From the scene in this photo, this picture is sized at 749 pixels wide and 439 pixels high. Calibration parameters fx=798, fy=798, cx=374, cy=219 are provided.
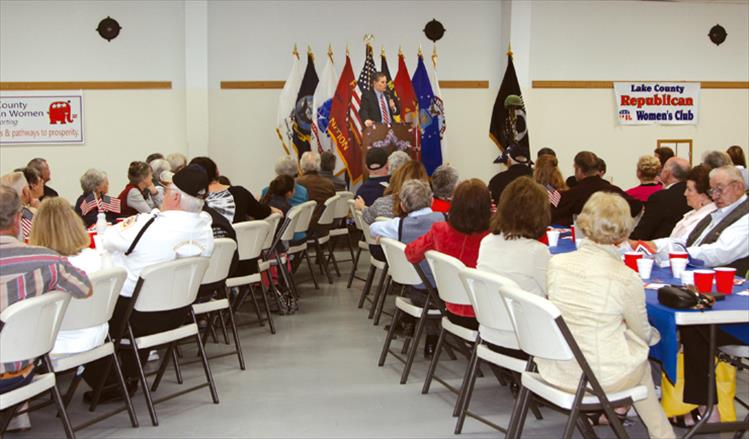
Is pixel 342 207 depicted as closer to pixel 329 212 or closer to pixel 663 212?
pixel 329 212

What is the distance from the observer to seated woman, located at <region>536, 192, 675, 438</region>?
9.35 feet

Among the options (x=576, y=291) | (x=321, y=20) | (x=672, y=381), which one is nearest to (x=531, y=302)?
(x=576, y=291)

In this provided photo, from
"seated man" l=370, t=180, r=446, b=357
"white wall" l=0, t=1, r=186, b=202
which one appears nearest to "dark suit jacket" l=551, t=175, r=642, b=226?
"seated man" l=370, t=180, r=446, b=357

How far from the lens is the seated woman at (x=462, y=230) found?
4.11 meters

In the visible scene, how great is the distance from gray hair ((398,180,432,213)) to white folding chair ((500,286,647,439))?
1.99 meters

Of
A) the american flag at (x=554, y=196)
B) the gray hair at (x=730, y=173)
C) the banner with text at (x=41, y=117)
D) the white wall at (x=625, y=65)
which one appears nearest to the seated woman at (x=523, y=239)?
the gray hair at (x=730, y=173)

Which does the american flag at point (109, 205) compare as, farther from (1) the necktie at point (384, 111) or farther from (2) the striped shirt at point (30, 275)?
(1) the necktie at point (384, 111)

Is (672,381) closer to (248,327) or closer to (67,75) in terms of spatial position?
(248,327)

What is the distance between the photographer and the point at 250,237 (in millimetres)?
5363

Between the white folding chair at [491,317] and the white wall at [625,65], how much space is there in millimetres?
7126

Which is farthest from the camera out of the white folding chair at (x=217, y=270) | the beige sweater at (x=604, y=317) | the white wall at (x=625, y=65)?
the white wall at (x=625, y=65)

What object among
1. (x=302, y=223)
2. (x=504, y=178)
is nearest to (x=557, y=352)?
(x=504, y=178)

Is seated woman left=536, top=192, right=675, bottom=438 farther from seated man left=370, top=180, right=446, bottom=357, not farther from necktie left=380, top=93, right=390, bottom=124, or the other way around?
necktie left=380, top=93, right=390, bottom=124

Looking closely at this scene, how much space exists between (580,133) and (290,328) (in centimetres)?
602
